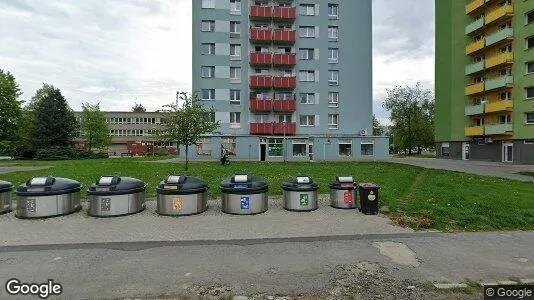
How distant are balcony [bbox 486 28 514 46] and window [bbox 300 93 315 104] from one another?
826 inches

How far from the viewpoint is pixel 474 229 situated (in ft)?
22.7

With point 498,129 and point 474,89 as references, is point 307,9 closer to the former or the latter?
point 474,89

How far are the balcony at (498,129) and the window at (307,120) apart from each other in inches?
781

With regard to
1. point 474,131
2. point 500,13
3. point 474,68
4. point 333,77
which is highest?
point 500,13

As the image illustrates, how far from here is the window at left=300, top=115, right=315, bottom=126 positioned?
37281mm

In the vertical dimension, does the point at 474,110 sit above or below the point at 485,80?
below

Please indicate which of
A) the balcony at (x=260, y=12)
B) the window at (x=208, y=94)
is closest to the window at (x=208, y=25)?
the balcony at (x=260, y=12)

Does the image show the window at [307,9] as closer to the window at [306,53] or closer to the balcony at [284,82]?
the window at [306,53]

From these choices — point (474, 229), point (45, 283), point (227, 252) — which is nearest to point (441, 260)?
point (474, 229)

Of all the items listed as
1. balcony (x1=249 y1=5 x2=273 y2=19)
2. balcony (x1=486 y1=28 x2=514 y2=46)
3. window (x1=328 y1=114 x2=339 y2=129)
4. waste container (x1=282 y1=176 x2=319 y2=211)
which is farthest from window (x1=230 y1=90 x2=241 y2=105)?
balcony (x1=486 y1=28 x2=514 y2=46)

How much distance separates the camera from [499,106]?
1336 inches

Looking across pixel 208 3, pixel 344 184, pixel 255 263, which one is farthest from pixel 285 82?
pixel 255 263

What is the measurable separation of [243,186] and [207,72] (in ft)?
98.8

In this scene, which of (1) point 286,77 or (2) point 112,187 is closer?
(2) point 112,187
